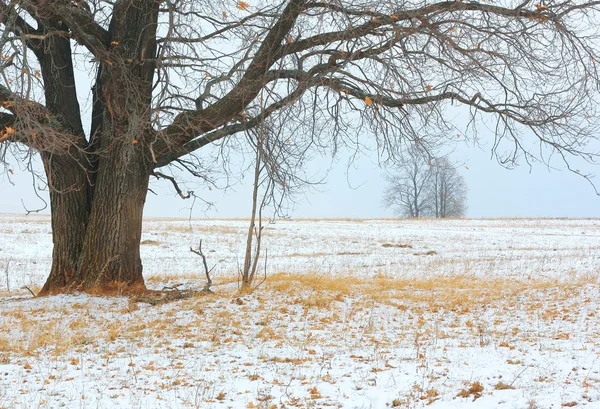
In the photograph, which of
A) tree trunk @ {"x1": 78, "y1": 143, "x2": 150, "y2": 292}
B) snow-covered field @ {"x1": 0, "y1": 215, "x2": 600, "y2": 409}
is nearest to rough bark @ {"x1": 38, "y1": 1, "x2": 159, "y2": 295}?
tree trunk @ {"x1": 78, "y1": 143, "x2": 150, "y2": 292}

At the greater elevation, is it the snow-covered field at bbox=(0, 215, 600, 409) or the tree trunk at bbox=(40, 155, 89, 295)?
the tree trunk at bbox=(40, 155, 89, 295)

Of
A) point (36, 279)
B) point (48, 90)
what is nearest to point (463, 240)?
point (36, 279)

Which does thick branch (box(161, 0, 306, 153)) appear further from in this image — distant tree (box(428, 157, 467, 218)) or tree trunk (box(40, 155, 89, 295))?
distant tree (box(428, 157, 467, 218))

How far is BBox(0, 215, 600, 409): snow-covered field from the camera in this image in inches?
183

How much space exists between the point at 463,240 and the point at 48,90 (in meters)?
21.1

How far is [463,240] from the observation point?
27062 millimetres

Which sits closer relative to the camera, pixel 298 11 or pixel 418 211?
pixel 298 11

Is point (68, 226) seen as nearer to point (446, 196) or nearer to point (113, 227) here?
point (113, 227)

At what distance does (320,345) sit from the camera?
653 cm

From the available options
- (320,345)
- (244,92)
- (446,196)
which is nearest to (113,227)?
(244,92)

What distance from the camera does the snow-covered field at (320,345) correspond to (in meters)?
4.64

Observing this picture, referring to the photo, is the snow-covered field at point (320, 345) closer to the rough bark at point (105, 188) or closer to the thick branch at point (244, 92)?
the rough bark at point (105, 188)

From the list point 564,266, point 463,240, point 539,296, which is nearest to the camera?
point 539,296

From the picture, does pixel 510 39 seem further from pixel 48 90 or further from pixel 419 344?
pixel 48 90
